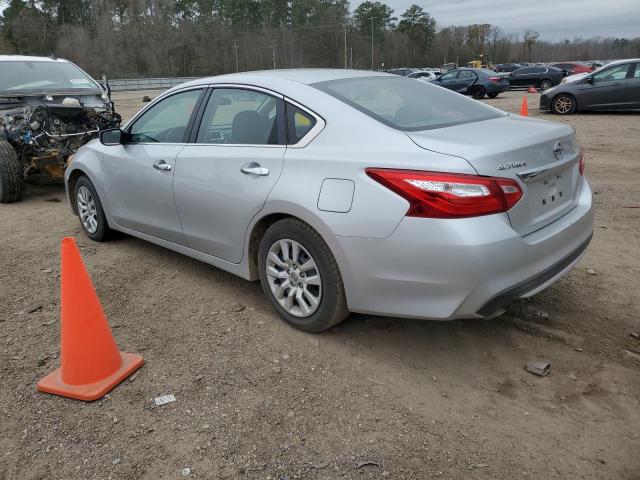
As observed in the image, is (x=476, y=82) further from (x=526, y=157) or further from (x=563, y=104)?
(x=526, y=157)

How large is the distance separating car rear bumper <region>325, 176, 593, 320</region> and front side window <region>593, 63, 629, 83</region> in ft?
45.1

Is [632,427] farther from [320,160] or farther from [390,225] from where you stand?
[320,160]

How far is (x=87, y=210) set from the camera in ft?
17.4

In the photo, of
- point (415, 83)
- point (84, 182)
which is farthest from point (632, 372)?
point (84, 182)

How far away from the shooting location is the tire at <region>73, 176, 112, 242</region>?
200 inches

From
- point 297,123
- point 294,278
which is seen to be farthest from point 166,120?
point 294,278

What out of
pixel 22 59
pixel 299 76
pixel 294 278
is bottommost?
pixel 294 278

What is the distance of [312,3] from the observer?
292ft

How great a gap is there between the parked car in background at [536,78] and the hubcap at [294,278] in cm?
2764

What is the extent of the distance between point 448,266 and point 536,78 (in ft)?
94.4

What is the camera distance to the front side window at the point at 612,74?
14.3m

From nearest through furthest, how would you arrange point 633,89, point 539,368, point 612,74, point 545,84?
point 539,368 < point 633,89 < point 612,74 < point 545,84

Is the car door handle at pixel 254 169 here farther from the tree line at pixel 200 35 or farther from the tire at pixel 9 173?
the tree line at pixel 200 35

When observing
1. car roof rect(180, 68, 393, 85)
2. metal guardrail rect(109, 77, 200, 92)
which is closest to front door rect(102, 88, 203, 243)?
car roof rect(180, 68, 393, 85)
